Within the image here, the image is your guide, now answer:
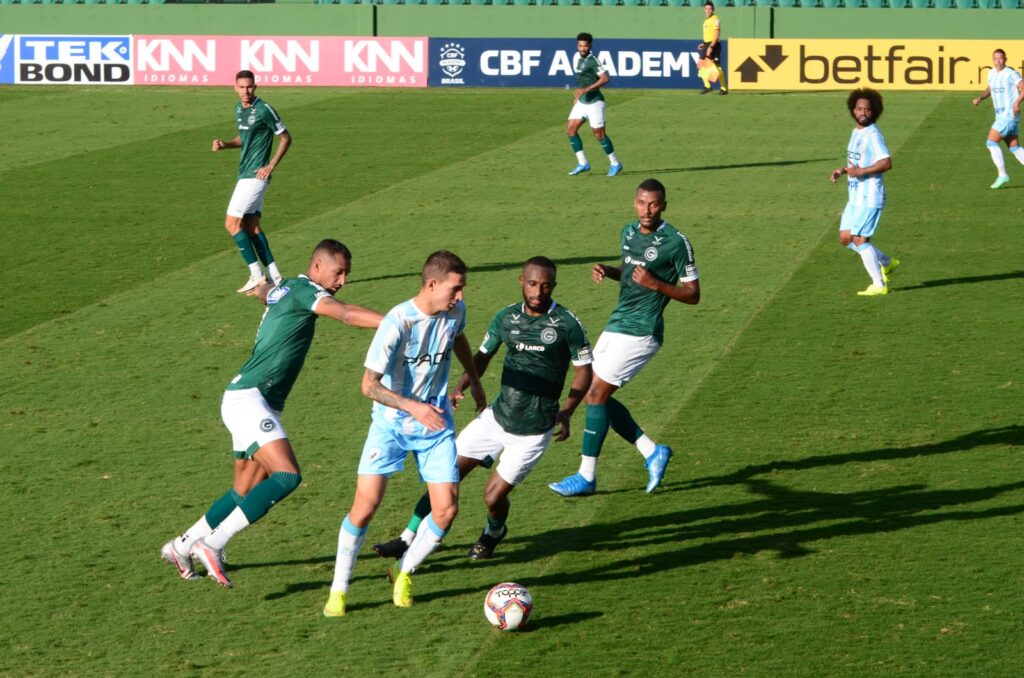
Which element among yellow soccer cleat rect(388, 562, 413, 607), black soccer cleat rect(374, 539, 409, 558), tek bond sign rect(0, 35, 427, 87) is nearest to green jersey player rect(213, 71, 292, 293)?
black soccer cleat rect(374, 539, 409, 558)

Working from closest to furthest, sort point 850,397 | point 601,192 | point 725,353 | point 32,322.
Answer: point 850,397
point 725,353
point 32,322
point 601,192

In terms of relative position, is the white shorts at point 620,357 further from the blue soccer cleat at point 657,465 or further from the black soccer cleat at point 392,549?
the black soccer cleat at point 392,549

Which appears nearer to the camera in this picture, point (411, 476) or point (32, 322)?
point (411, 476)

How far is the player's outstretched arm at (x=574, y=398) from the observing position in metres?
8.45

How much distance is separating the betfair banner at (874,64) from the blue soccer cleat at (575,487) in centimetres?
2850

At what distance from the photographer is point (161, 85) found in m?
39.5

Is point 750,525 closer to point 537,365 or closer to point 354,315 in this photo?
point 537,365


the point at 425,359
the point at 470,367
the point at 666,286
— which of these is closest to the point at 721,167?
the point at 666,286

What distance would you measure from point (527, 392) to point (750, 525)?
75.5 inches

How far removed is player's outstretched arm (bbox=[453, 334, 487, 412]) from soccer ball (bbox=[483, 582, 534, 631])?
1088 millimetres

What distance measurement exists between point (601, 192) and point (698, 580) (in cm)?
1427

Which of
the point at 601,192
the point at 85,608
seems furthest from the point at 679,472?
the point at 601,192

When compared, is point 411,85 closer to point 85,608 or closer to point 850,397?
point 850,397

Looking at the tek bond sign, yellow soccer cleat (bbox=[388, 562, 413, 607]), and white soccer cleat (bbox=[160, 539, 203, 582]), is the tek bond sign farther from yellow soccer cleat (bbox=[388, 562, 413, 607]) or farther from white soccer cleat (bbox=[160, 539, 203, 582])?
yellow soccer cleat (bbox=[388, 562, 413, 607])
